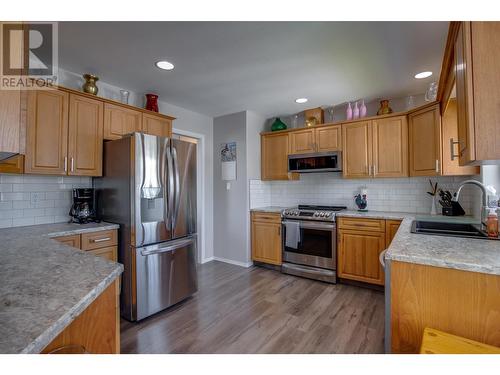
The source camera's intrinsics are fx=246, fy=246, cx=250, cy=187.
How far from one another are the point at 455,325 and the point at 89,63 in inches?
128

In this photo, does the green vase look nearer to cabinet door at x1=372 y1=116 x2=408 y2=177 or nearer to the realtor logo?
cabinet door at x1=372 y1=116 x2=408 y2=177

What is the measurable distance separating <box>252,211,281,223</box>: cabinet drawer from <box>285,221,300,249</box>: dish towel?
0.19m

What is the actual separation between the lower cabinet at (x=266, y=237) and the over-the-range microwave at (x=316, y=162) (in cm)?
79

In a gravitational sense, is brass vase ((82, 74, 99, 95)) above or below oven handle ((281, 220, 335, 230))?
above

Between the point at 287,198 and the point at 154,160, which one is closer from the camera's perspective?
the point at 154,160

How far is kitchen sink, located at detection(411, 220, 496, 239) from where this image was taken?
164 centimetres

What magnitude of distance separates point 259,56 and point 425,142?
2068 mm

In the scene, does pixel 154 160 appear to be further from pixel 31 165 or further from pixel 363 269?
pixel 363 269

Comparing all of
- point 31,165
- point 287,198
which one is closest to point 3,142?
point 31,165

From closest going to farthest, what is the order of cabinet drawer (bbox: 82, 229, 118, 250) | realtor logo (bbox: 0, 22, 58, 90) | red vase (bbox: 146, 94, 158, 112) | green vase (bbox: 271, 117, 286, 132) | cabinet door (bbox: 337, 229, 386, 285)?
realtor logo (bbox: 0, 22, 58, 90) → cabinet drawer (bbox: 82, 229, 118, 250) → cabinet door (bbox: 337, 229, 386, 285) → red vase (bbox: 146, 94, 158, 112) → green vase (bbox: 271, 117, 286, 132)

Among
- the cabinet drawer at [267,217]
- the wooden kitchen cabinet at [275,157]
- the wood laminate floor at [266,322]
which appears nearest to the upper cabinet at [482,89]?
the wood laminate floor at [266,322]

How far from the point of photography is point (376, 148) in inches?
125

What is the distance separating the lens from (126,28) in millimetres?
1790

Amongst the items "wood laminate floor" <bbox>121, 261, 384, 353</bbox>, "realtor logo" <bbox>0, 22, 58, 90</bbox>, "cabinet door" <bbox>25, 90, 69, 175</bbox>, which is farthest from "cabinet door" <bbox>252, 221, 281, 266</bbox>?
"realtor logo" <bbox>0, 22, 58, 90</bbox>
